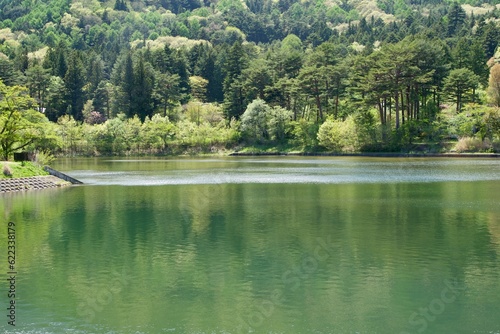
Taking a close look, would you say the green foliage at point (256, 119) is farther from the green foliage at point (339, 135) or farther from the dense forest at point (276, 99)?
the green foliage at point (339, 135)

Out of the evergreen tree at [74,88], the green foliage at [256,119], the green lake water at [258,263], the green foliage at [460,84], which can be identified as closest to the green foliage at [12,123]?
the green lake water at [258,263]

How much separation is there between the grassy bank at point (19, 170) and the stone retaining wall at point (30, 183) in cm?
60

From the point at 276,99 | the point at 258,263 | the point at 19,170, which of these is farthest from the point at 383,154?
the point at 258,263

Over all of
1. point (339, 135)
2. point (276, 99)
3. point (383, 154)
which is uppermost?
point (276, 99)

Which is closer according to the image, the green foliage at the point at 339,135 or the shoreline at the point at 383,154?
the shoreline at the point at 383,154

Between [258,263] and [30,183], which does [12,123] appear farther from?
[258,263]

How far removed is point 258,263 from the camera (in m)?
19.0

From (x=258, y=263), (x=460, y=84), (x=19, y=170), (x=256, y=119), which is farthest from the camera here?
(x=256, y=119)

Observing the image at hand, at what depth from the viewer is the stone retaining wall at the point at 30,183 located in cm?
4166

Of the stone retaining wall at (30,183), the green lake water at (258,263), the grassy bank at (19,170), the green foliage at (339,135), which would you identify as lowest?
the green lake water at (258,263)

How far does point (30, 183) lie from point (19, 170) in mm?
1480

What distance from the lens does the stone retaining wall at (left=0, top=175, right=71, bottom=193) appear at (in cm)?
4166

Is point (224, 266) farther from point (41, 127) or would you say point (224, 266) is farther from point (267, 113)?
point (267, 113)

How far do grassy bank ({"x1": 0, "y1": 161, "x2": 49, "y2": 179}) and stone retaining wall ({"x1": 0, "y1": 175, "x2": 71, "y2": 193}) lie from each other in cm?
60
